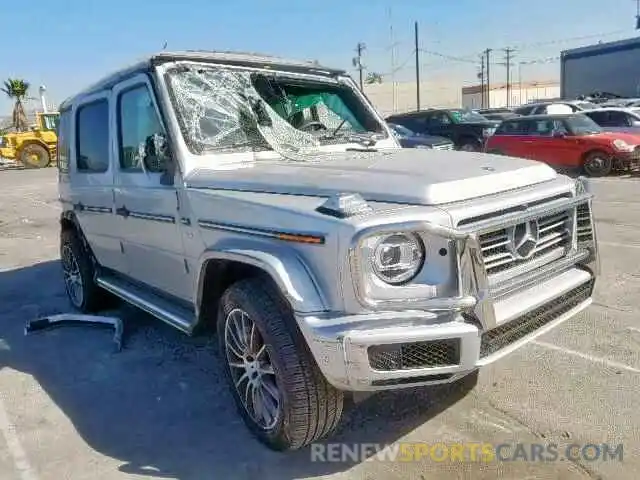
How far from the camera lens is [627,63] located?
44.7 meters

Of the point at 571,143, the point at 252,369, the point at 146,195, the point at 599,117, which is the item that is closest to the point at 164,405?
the point at 252,369

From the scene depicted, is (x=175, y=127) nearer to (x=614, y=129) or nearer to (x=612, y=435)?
(x=612, y=435)

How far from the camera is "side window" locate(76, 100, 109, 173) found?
451cm

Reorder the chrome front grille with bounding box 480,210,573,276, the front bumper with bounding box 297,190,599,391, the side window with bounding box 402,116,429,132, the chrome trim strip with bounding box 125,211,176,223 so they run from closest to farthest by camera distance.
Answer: the front bumper with bounding box 297,190,599,391 → the chrome front grille with bounding box 480,210,573,276 → the chrome trim strip with bounding box 125,211,176,223 → the side window with bounding box 402,116,429,132

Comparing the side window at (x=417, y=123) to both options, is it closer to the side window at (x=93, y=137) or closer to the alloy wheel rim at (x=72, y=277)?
the alloy wheel rim at (x=72, y=277)

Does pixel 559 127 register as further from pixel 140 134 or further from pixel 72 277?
pixel 140 134

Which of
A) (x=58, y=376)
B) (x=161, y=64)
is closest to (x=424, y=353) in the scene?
(x=161, y=64)

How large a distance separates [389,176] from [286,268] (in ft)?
2.35

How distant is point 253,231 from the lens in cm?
290

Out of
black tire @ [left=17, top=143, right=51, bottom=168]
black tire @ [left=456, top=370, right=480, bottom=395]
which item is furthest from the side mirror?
black tire @ [left=17, top=143, right=51, bottom=168]

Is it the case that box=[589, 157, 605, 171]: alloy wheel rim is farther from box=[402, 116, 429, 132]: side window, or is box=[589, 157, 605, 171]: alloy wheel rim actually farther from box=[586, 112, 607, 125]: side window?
box=[402, 116, 429, 132]: side window

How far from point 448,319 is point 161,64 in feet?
8.03

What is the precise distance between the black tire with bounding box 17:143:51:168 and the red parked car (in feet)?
67.9

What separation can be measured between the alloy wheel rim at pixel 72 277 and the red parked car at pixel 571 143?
38.5 feet
